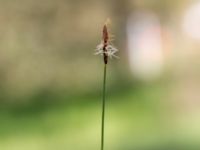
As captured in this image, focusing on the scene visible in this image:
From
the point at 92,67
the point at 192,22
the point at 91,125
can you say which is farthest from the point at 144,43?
the point at 91,125

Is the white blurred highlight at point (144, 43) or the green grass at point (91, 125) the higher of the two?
the white blurred highlight at point (144, 43)

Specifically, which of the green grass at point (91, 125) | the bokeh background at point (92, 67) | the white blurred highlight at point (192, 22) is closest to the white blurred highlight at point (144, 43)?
the bokeh background at point (92, 67)

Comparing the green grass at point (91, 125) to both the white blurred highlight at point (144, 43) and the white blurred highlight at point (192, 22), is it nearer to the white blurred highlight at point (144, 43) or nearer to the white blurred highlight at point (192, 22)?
the white blurred highlight at point (144, 43)

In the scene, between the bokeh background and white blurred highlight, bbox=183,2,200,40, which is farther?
white blurred highlight, bbox=183,2,200,40

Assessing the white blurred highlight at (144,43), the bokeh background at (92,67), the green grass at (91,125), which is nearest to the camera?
the green grass at (91,125)

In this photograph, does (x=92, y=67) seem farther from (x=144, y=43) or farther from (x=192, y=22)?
(x=192, y=22)

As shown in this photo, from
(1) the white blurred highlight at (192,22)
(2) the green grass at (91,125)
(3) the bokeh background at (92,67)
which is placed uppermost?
(1) the white blurred highlight at (192,22)

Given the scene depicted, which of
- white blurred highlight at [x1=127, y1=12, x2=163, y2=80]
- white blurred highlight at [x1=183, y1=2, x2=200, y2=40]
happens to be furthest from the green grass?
white blurred highlight at [x1=183, y1=2, x2=200, y2=40]

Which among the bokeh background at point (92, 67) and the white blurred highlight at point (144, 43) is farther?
the white blurred highlight at point (144, 43)

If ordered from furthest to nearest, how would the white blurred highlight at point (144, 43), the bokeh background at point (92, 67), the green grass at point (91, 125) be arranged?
the white blurred highlight at point (144, 43), the bokeh background at point (92, 67), the green grass at point (91, 125)

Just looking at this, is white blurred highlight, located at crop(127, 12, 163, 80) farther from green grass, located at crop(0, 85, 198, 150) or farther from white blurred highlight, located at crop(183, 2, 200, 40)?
green grass, located at crop(0, 85, 198, 150)
